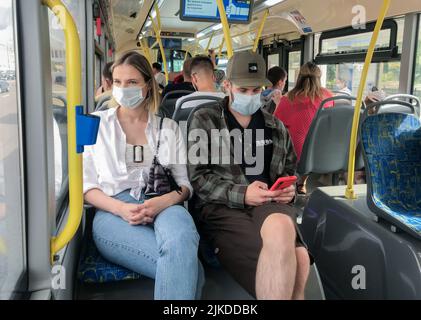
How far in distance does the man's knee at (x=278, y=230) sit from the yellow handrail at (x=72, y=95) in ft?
2.68

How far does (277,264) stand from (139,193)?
2.50ft

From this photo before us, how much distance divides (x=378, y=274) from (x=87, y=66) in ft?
11.1

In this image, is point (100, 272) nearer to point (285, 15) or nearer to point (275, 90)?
point (275, 90)

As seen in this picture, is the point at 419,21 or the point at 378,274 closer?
the point at 378,274

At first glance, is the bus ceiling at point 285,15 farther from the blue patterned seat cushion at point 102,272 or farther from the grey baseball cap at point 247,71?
the blue patterned seat cushion at point 102,272

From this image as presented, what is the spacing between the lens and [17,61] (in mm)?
1300

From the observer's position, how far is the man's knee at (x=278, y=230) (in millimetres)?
1744

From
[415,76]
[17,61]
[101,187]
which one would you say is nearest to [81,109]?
[17,61]

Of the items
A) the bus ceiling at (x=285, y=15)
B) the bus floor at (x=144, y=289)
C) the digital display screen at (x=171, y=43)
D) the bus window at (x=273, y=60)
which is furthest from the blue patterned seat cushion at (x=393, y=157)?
the digital display screen at (x=171, y=43)

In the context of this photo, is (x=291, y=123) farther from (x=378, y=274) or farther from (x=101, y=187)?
(x=101, y=187)

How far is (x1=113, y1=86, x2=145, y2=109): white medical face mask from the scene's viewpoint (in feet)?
6.89

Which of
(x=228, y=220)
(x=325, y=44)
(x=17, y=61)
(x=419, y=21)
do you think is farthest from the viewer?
(x=325, y=44)

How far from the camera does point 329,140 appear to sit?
3.91 m

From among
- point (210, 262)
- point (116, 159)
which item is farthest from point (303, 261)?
point (116, 159)
